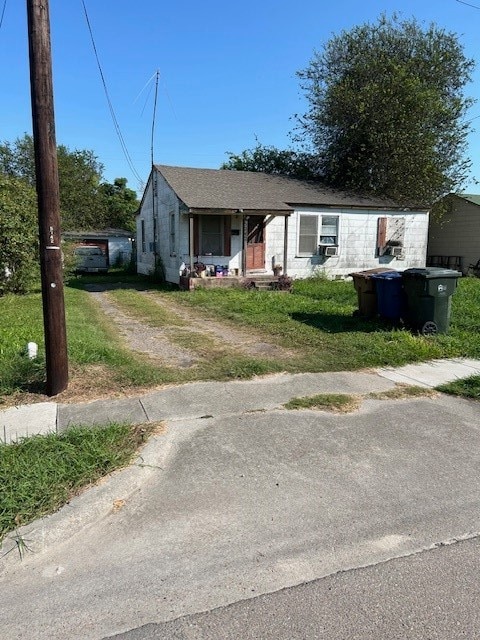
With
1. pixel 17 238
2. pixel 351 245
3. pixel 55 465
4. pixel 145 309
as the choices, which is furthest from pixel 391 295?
pixel 351 245

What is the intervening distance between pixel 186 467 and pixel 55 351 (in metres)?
2.22

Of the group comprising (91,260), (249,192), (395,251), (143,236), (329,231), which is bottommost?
(91,260)

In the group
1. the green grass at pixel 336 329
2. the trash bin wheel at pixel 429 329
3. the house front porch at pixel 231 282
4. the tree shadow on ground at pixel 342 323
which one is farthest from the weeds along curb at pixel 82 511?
the house front porch at pixel 231 282

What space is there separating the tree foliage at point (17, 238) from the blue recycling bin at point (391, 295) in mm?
9858

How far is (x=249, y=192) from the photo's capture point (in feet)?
59.8

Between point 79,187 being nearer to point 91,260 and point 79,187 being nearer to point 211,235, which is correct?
point 91,260

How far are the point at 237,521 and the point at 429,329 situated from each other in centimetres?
611

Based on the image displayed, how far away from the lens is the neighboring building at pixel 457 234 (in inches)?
917

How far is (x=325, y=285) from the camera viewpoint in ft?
55.0

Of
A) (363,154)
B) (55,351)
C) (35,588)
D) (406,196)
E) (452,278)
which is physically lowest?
(35,588)

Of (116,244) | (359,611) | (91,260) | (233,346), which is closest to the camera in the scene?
(359,611)

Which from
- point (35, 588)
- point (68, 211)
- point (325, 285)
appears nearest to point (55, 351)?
point (35, 588)

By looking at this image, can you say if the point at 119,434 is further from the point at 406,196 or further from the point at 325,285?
the point at 406,196

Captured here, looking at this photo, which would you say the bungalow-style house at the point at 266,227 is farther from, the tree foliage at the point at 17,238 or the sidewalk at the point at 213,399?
the sidewalk at the point at 213,399
